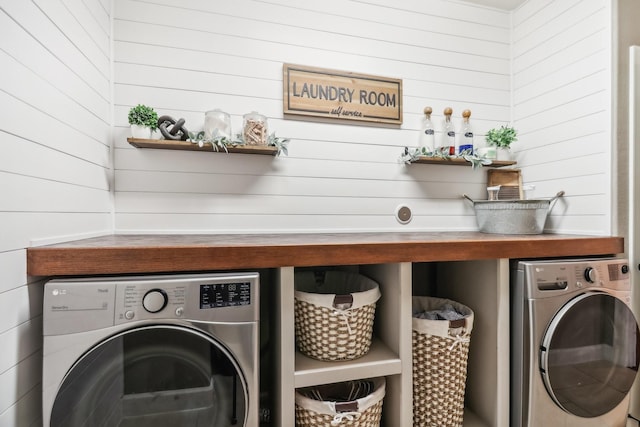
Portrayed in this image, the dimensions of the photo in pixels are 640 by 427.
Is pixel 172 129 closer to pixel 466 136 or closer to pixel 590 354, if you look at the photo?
pixel 466 136

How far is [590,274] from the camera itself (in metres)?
1.37

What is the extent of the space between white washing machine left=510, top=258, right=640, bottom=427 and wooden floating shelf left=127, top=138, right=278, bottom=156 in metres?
1.27

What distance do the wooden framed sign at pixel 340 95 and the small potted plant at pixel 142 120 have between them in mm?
672

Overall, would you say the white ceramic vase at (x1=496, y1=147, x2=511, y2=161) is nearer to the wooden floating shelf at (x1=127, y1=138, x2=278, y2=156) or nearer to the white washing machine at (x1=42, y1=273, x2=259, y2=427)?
the wooden floating shelf at (x1=127, y1=138, x2=278, y2=156)

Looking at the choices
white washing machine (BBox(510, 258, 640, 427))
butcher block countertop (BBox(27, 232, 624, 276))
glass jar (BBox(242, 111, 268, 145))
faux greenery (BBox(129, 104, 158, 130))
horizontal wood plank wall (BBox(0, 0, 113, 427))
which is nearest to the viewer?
horizontal wood plank wall (BBox(0, 0, 113, 427))

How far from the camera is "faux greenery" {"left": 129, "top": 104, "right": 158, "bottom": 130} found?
1.50 metres

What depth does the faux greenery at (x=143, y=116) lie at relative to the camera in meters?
1.50

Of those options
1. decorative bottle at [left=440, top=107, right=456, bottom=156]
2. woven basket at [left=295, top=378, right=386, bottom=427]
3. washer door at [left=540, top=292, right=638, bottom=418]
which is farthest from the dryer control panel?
decorative bottle at [left=440, top=107, right=456, bottom=156]

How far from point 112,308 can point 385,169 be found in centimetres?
154

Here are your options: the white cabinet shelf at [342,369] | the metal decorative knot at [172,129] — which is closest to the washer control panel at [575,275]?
the white cabinet shelf at [342,369]

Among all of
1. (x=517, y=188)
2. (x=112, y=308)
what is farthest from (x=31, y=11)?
(x=517, y=188)

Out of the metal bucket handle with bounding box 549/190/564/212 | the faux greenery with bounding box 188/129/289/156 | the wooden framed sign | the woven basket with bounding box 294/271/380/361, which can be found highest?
the wooden framed sign

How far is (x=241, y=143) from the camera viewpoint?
1.59 m

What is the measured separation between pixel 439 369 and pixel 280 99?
5.09 feet
